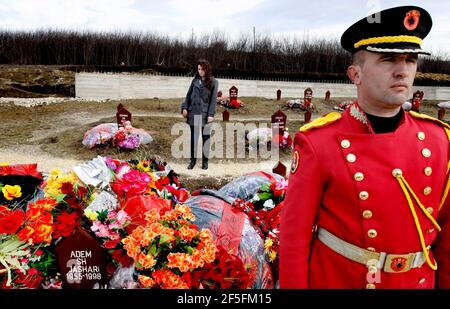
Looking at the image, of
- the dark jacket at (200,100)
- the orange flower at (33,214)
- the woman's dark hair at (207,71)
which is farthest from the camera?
the dark jacket at (200,100)

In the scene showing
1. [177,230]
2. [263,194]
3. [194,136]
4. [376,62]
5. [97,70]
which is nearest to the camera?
[376,62]

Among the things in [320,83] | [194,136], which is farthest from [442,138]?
[320,83]

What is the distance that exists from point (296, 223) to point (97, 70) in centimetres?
2300

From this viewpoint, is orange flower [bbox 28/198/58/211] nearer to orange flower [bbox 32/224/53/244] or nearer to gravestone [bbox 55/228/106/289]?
orange flower [bbox 32/224/53/244]

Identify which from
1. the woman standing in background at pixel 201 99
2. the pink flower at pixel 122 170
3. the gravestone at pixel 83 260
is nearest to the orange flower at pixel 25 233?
the gravestone at pixel 83 260

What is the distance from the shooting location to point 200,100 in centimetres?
679

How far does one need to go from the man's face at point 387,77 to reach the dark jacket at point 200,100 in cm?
533

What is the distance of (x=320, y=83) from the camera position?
26078mm

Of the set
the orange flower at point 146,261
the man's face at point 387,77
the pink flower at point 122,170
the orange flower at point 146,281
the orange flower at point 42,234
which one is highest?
the man's face at point 387,77

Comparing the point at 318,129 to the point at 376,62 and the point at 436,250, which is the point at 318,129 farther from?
the point at 436,250

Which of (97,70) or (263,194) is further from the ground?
(97,70)

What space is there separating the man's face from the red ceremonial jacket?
147 millimetres

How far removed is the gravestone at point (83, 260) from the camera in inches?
93.5

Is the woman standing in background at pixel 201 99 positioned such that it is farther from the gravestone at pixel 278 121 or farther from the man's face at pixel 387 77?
the man's face at pixel 387 77
